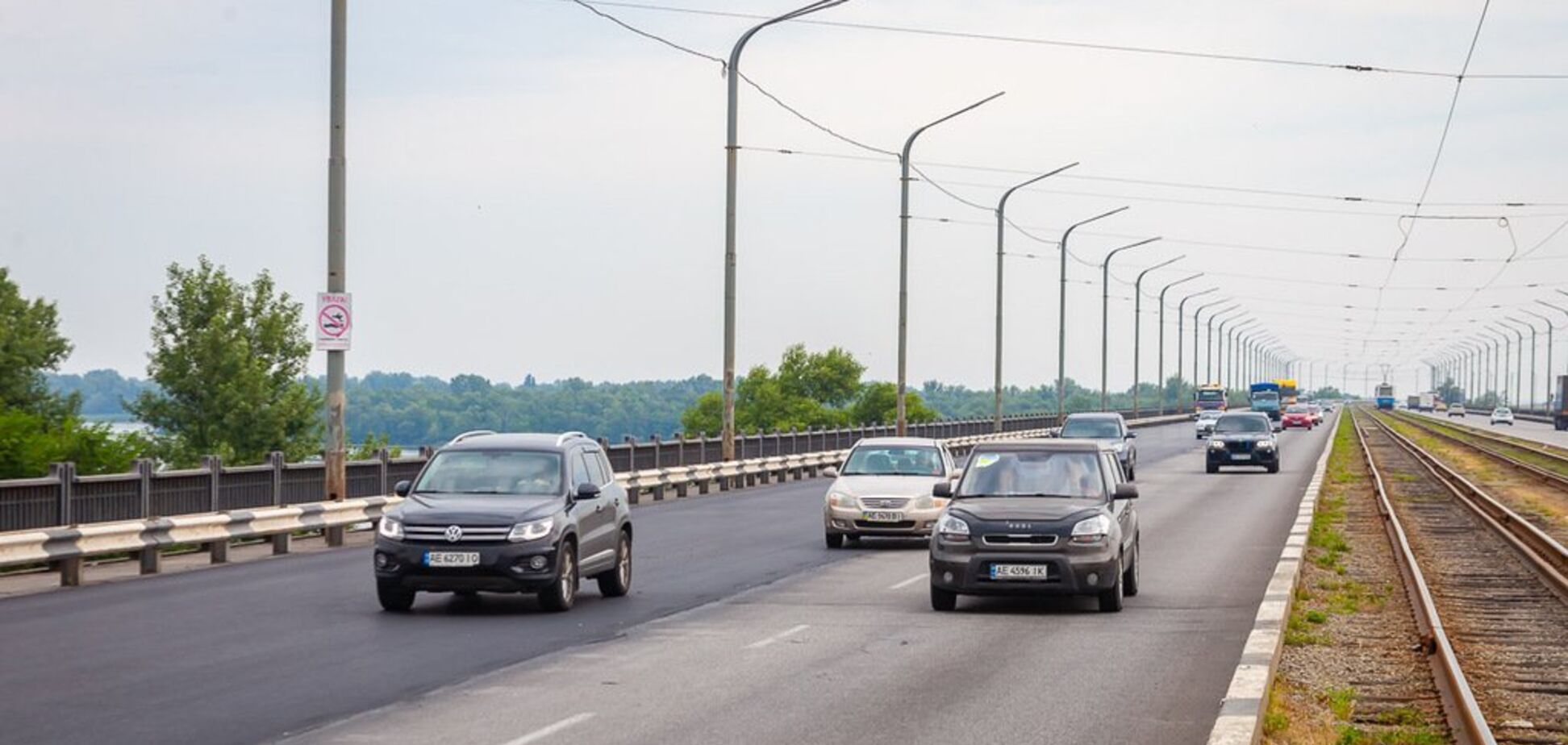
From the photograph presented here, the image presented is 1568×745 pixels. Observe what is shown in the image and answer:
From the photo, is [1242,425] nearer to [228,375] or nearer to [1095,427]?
[1095,427]

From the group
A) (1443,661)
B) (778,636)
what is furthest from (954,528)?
(1443,661)

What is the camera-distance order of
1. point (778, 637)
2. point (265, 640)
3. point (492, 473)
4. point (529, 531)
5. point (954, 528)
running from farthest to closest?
1. point (492, 473)
2. point (954, 528)
3. point (529, 531)
4. point (778, 637)
5. point (265, 640)

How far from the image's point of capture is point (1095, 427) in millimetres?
46656

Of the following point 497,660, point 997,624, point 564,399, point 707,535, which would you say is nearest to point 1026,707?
point 497,660

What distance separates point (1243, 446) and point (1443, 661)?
40.0 metres

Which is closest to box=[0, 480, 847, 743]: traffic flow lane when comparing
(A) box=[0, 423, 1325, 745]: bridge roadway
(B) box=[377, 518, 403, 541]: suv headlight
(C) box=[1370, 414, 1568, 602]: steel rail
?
(A) box=[0, 423, 1325, 745]: bridge roadway

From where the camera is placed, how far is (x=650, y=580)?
2198 cm

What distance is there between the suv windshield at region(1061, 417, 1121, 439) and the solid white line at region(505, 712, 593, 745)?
1379 inches

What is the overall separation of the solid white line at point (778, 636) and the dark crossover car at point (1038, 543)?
181cm

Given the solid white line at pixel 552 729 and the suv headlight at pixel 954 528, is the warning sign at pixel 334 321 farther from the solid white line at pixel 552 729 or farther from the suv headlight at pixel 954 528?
the solid white line at pixel 552 729

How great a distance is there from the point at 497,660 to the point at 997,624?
4.66 m

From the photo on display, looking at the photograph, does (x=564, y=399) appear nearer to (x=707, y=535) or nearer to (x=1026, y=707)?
(x=707, y=535)

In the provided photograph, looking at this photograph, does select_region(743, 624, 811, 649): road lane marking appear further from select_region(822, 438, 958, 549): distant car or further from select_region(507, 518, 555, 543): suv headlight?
select_region(822, 438, 958, 549): distant car

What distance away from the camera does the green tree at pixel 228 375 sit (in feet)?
355
